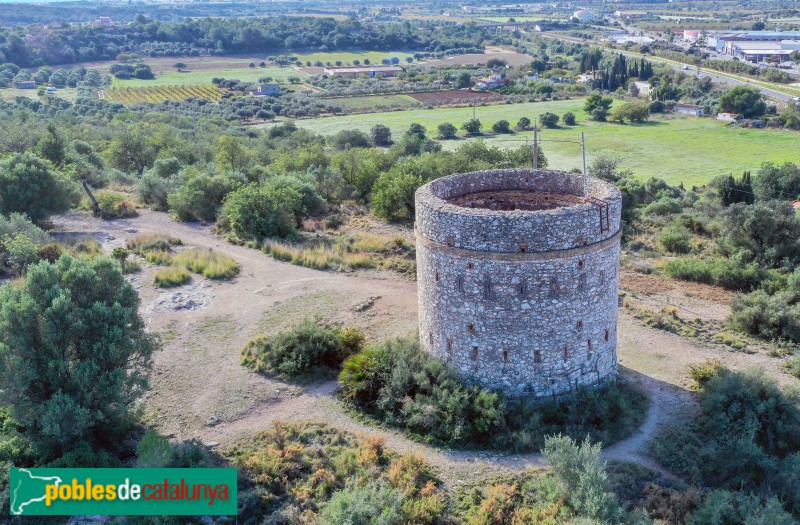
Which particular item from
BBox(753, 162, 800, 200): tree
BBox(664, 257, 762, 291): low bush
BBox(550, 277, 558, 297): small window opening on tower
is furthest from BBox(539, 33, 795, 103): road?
BBox(550, 277, 558, 297): small window opening on tower

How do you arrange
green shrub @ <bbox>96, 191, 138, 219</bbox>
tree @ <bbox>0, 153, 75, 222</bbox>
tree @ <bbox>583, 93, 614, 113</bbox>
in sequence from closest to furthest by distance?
tree @ <bbox>0, 153, 75, 222</bbox> → green shrub @ <bbox>96, 191, 138, 219</bbox> → tree @ <bbox>583, 93, 614, 113</bbox>

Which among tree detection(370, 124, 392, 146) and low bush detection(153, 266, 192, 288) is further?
tree detection(370, 124, 392, 146)

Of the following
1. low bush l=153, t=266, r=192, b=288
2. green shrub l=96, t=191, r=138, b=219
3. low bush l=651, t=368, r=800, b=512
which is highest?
green shrub l=96, t=191, r=138, b=219

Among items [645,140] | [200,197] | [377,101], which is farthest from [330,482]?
[377,101]

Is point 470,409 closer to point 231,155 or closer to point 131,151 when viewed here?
point 231,155

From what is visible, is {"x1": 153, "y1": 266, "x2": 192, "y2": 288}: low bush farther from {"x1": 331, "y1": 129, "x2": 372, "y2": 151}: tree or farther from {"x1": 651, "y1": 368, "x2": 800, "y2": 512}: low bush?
{"x1": 331, "y1": 129, "x2": 372, "y2": 151}: tree

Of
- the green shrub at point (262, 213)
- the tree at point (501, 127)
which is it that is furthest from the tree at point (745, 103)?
→ the green shrub at point (262, 213)

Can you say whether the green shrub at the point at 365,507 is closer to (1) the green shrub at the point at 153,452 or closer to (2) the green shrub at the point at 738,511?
Result: (1) the green shrub at the point at 153,452
